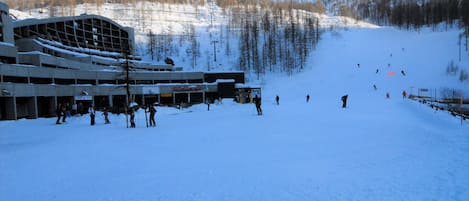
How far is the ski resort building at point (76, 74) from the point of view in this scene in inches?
1065

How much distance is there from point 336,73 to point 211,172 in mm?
58102

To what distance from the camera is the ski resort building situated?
88.7ft

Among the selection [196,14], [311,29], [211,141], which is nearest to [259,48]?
[311,29]

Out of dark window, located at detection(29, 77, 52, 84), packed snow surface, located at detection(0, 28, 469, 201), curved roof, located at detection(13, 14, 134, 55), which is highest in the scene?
curved roof, located at detection(13, 14, 134, 55)

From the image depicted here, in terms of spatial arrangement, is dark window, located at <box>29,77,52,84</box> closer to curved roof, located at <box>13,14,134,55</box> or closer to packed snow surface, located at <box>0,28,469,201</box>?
curved roof, located at <box>13,14,134,55</box>

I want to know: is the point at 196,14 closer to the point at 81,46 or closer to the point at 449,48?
the point at 81,46

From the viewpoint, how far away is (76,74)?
35750mm

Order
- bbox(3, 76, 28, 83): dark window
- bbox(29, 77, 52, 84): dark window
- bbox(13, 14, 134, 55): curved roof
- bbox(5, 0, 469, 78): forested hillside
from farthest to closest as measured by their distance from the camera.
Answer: bbox(5, 0, 469, 78): forested hillside, bbox(13, 14, 134, 55): curved roof, bbox(29, 77, 52, 84): dark window, bbox(3, 76, 28, 83): dark window

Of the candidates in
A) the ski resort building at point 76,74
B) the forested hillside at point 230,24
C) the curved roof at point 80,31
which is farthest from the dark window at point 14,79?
the forested hillside at point 230,24

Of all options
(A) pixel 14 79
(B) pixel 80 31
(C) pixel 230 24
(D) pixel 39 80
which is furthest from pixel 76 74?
(C) pixel 230 24

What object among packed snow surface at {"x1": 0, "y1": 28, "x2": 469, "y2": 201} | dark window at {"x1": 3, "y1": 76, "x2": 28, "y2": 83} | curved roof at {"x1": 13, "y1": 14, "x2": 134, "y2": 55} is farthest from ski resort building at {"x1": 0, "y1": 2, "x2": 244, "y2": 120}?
packed snow surface at {"x1": 0, "y1": 28, "x2": 469, "y2": 201}

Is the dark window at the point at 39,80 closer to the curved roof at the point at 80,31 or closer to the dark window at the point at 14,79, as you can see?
the dark window at the point at 14,79

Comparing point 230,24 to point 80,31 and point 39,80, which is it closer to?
point 80,31

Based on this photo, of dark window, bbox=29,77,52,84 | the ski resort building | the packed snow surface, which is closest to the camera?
the packed snow surface
